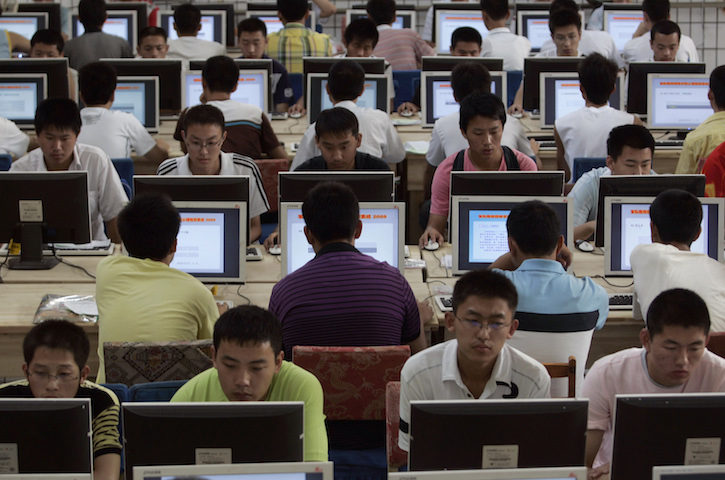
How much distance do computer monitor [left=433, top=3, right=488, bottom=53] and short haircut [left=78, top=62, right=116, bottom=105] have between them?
4.55 meters

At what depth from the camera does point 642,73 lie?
8031 millimetres

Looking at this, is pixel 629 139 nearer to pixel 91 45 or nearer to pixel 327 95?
pixel 327 95

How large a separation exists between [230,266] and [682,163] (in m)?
2.82

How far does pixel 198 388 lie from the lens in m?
3.24

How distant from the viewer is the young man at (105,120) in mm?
6934

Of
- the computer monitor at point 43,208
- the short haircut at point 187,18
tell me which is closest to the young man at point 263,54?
the short haircut at point 187,18

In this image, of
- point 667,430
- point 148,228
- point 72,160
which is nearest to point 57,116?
point 72,160

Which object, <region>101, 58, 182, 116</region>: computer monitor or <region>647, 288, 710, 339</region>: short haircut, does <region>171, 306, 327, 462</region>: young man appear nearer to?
<region>647, 288, 710, 339</region>: short haircut

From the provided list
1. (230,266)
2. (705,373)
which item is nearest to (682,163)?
(230,266)

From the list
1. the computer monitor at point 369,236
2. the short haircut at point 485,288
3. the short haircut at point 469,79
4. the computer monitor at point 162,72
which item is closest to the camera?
the short haircut at point 485,288

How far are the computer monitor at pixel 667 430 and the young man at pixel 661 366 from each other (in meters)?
0.42

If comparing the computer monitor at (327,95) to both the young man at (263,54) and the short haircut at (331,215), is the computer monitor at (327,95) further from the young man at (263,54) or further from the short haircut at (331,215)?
the short haircut at (331,215)

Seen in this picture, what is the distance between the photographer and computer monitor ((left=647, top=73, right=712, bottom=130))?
7.86 meters

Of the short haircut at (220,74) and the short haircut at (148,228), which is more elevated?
the short haircut at (220,74)
